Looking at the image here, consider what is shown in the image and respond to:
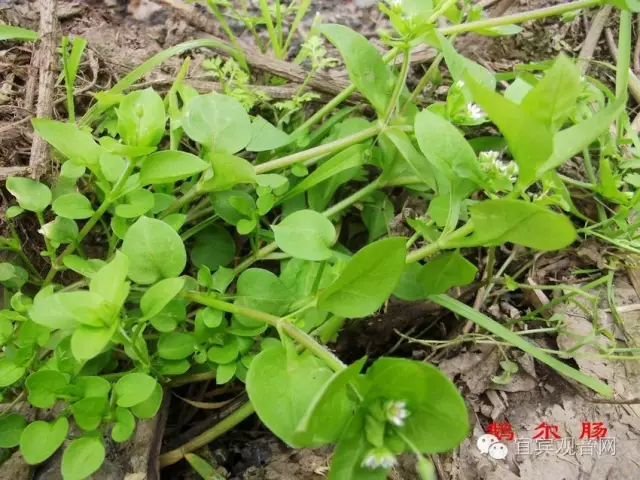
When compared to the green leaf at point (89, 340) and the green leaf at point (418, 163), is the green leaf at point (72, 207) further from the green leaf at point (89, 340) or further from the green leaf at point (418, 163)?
the green leaf at point (418, 163)

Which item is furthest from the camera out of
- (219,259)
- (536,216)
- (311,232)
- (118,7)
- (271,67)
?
(118,7)

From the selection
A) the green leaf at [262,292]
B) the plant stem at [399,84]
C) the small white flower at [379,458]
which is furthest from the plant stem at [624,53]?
the small white flower at [379,458]

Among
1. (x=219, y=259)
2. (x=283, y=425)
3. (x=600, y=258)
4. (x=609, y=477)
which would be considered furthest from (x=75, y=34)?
(x=609, y=477)

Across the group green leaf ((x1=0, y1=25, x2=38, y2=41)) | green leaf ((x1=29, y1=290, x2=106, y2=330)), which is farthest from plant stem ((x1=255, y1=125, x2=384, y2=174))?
green leaf ((x1=0, y1=25, x2=38, y2=41))

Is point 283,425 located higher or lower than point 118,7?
lower

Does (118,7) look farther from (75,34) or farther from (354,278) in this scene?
(354,278)

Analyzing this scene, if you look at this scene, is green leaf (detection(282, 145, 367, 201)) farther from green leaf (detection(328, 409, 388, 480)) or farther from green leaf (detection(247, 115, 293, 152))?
green leaf (detection(328, 409, 388, 480))
